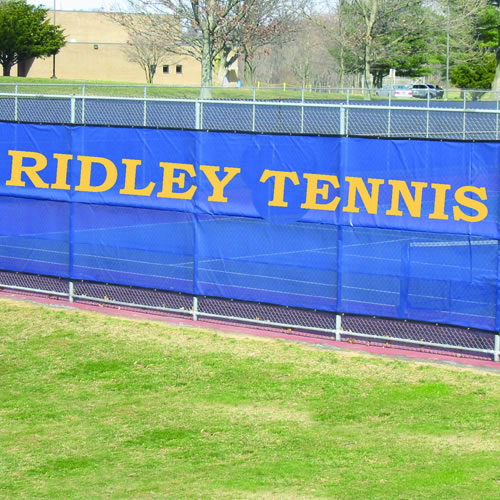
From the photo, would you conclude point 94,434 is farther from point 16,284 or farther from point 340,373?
point 16,284

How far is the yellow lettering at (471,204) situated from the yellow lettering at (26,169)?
5537 mm

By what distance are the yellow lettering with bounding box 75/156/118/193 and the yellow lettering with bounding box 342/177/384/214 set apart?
10.6ft

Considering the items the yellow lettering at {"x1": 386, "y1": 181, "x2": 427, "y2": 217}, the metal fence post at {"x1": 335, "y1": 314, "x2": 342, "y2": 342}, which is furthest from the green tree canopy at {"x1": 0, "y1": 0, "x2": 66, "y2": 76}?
the yellow lettering at {"x1": 386, "y1": 181, "x2": 427, "y2": 217}

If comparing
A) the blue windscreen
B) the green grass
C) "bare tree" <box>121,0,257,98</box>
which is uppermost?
"bare tree" <box>121,0,257,98</box>

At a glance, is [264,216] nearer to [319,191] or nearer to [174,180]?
[319,191]

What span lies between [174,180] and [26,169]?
7.65 feet

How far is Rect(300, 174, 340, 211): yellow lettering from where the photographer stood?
33.8ft

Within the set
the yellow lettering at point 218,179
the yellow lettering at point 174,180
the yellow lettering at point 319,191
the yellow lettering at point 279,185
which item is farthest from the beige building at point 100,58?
the yellow lettering at point 319,191

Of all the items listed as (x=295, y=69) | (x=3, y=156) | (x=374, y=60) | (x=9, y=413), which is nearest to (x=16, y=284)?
(x=3, y=156)

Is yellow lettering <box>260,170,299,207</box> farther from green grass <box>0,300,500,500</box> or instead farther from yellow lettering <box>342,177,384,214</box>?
green grass <box>0,300,500,500</box>

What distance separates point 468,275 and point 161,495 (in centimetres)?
461

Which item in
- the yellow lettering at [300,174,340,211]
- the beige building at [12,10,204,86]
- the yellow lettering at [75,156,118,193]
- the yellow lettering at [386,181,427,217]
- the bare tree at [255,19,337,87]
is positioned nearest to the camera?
the yellow lettering at [386,181,427,217]

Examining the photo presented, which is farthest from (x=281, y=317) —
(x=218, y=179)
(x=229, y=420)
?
(x=229, y=420)

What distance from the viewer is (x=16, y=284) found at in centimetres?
1294
